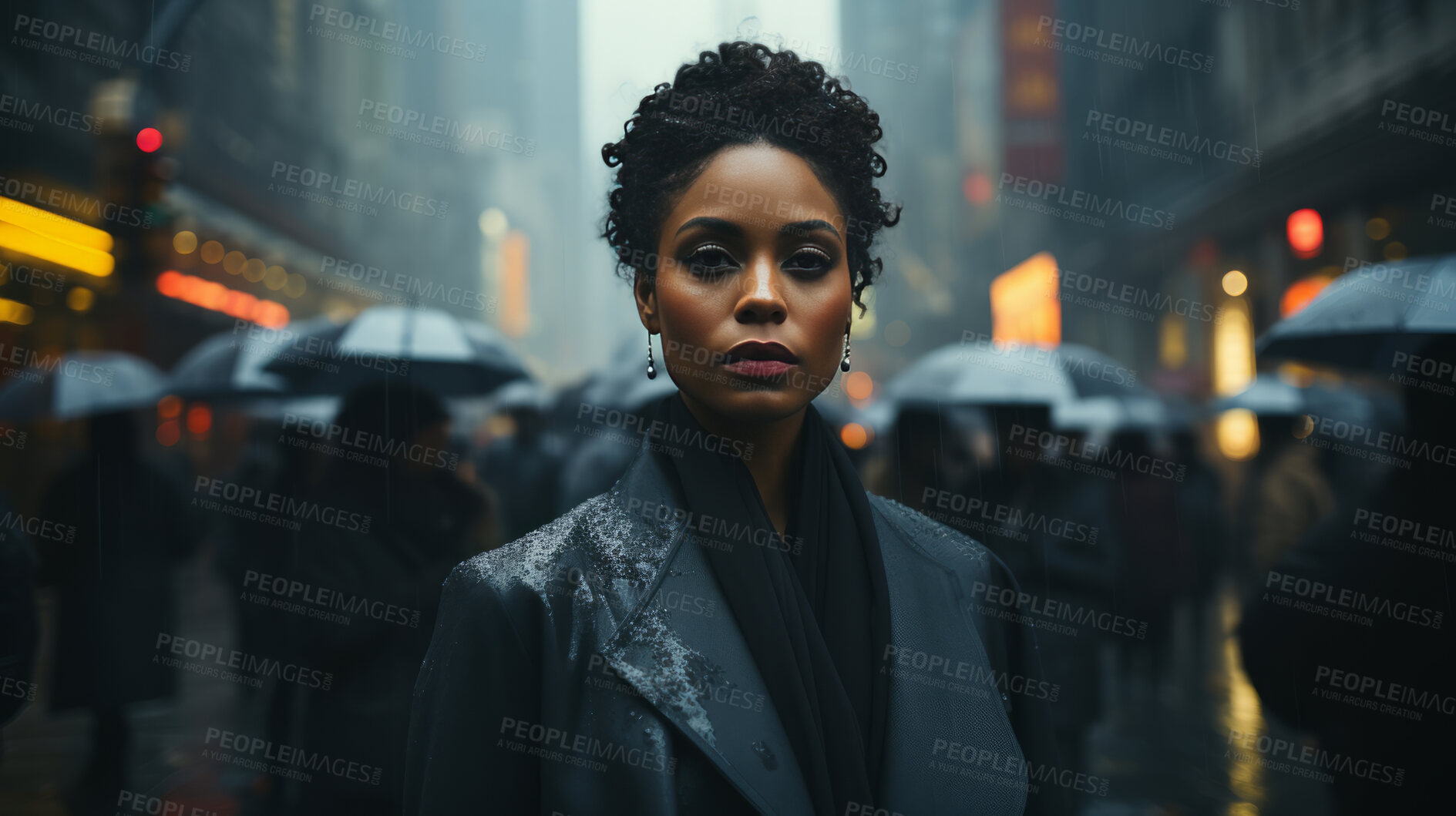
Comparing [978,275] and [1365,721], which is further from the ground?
[978,275]

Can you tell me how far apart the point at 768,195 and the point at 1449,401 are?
330 centimetres

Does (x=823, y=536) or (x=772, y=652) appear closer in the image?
(x=772, y=652)

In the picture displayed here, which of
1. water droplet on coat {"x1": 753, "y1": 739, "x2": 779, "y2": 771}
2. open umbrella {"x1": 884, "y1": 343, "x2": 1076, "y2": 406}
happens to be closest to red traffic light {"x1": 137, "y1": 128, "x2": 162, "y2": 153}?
open umbrella {"x1": 884, "y1": 343, "x2": 1076, "y2": 406}

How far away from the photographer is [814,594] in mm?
1899

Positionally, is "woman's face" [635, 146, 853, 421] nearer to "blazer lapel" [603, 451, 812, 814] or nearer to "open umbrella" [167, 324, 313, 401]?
"blazer lapel" [603, 451, 812, 814]

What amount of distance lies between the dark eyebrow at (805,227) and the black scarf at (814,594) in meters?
0.41

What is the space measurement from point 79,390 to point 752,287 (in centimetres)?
A: 647

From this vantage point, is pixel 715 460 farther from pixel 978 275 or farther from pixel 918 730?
pixel 978 275

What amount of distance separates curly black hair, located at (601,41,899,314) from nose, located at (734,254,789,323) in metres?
0.25

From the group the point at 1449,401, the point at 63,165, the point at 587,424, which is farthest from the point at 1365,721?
the point at 63,165

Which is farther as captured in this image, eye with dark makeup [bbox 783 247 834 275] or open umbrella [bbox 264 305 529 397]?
open umbrella [bbox 264 305 529 397]

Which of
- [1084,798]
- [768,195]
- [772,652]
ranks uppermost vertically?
[768,195]

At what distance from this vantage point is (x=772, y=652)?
171 centimetres

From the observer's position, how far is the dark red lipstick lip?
5.80 feet
